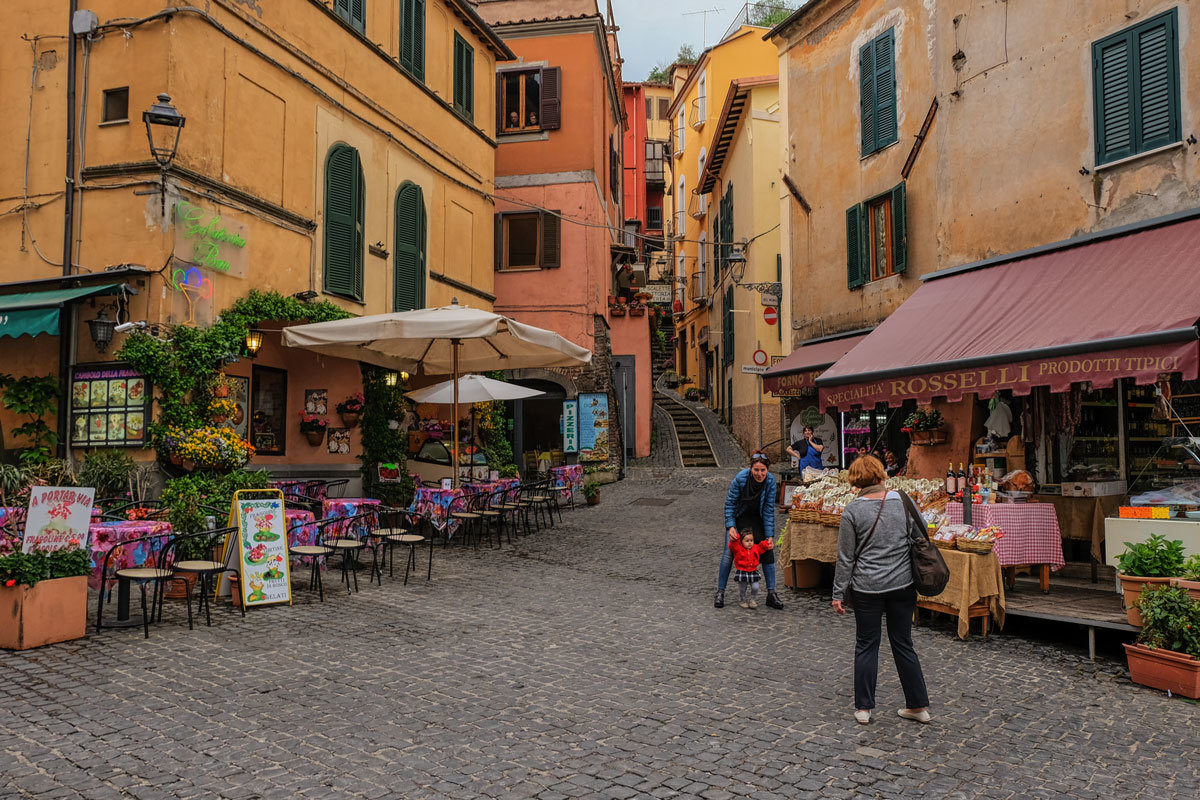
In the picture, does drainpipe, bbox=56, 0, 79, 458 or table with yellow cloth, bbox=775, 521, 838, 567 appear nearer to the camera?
table with yellow cloth, bbox=775, 521, 838, 567

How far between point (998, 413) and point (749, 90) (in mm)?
15909

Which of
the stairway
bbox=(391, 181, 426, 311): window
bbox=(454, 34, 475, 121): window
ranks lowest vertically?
the stairway

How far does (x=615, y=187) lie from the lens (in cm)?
2650

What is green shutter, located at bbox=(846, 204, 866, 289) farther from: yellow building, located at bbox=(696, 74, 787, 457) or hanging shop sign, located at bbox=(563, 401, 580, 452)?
hanging shop sign, located at bbox=(563, 401, 580, 452)

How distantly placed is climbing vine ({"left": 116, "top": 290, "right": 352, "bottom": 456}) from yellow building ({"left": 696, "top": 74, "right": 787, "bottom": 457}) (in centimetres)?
1377

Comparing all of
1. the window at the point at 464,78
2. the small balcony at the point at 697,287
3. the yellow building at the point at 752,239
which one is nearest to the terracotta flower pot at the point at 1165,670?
the window at the point at 464,78

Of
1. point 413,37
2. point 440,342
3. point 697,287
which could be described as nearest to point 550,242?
point 413,37

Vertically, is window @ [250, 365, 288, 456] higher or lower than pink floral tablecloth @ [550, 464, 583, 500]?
higher

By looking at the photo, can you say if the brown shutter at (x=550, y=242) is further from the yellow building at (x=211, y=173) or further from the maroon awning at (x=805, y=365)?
the maroon awning at (x=805, y=365)

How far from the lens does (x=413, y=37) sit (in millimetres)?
15758

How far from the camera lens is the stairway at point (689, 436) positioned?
23.4 meters

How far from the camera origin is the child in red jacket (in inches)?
337

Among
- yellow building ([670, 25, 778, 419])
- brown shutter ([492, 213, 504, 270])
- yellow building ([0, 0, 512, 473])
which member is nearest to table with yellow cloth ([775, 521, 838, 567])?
yellow building ([0, 0, 512, 473])

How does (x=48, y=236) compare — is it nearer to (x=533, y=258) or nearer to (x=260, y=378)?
(x=260, y=378)
